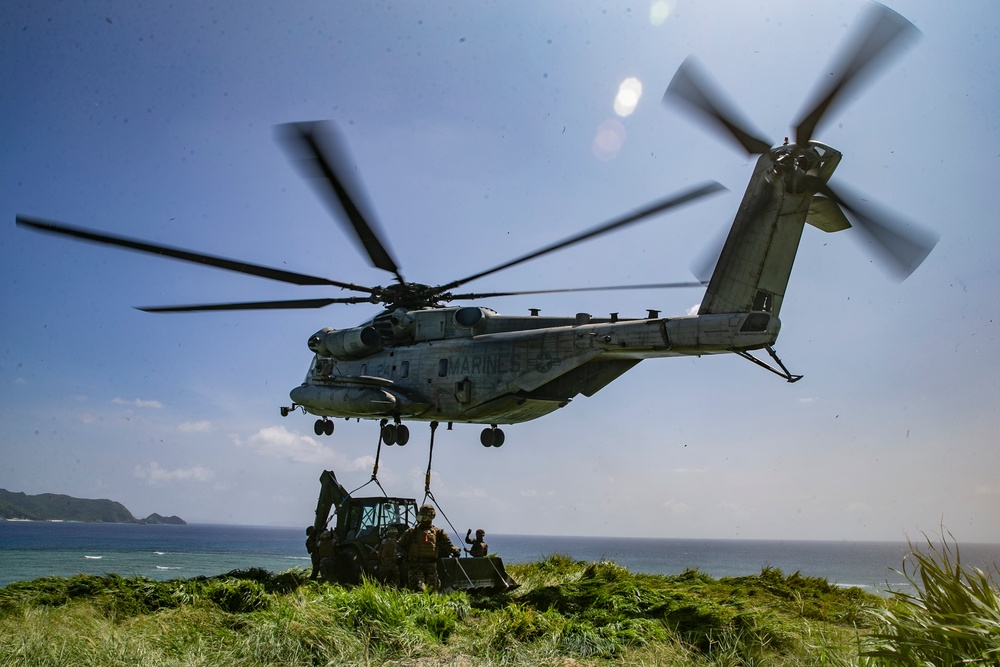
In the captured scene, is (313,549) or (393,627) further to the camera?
→ (313,549)

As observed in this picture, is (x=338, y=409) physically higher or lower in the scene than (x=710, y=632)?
higher

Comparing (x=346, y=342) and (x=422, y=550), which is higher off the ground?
(x=346, y=342)

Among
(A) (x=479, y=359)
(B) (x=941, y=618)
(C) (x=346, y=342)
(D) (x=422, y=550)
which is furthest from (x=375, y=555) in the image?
(B) (x=941, y=618)

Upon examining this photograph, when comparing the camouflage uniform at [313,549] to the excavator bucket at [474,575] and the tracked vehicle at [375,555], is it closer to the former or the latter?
the tracked vehicle at [375,555]

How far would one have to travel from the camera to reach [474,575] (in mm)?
11539

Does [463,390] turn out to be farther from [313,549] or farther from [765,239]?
[765,239]

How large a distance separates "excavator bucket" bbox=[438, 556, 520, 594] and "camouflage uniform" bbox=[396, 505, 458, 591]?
0.20 m

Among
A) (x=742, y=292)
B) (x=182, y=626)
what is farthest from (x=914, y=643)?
(x=742, y=292)

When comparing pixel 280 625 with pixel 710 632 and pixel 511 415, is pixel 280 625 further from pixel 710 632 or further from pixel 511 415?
pixel 511 415

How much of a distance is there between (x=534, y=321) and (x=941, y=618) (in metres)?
11.3

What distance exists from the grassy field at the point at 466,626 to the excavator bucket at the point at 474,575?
157cm

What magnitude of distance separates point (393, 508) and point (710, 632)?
22.8 feet

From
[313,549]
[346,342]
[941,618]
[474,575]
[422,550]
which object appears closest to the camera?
[941,618]

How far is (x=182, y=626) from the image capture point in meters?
7.03
